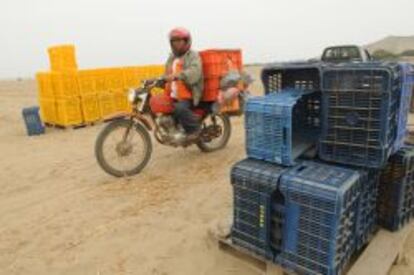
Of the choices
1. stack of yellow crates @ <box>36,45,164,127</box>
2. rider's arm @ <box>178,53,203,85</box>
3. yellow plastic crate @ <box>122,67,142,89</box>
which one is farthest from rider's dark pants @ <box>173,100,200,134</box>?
yellow plastic crate @ <box>122,67,142,89</box>

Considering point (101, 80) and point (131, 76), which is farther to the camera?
point (131, 76)

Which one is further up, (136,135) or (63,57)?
(63,57)

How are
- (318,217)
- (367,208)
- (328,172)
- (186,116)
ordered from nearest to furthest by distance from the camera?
(318,217) → (328,172) → (367,208) → (186,116)

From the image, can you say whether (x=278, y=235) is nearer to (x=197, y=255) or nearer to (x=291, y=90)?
(x=197, y=255)

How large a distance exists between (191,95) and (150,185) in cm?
143

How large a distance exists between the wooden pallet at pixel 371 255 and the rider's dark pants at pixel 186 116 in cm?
249

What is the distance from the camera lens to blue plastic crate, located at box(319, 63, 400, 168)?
2.48 meters

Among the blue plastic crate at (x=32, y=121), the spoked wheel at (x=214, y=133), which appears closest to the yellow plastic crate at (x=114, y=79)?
the blue plastic crate at (x=32, y=121)

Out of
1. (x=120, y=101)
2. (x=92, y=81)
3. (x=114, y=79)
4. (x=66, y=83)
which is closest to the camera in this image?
(x=66, y=83)

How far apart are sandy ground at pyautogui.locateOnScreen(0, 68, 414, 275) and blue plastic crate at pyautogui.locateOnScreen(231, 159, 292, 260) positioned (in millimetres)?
264

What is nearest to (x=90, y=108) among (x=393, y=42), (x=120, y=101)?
(x=120, y=101)

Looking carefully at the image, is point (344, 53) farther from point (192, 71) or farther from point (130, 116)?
point (130, 116)

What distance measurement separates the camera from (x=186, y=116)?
524 cm

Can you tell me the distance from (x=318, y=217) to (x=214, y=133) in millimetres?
3694
